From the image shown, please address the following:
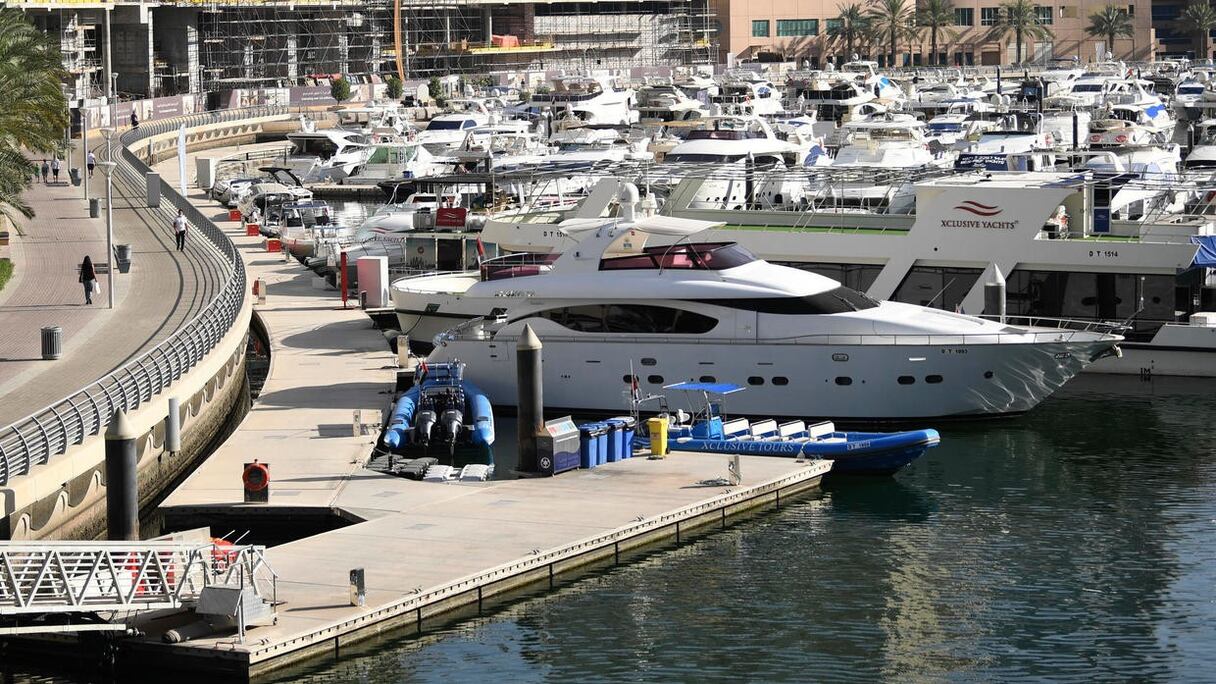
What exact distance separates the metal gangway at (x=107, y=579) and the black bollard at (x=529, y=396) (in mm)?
8757

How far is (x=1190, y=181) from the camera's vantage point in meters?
49.0

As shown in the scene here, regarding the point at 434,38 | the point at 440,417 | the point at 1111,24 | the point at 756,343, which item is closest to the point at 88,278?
the point at 440,417

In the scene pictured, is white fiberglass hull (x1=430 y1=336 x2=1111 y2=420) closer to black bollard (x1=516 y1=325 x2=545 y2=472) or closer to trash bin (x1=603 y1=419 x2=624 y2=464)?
trash bin (x1=603 y1=419 x2=624 y2=464)

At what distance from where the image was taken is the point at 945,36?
17175cm

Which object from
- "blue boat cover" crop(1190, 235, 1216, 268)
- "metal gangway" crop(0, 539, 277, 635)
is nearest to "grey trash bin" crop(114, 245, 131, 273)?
"blue boat cover" crop(1190, 235, 1216, 268)

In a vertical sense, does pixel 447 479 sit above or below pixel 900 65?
below

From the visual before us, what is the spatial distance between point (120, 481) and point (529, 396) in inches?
341

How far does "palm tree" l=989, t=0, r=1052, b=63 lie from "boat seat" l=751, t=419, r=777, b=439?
433 feet

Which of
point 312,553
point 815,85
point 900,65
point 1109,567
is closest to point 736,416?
point 1109,567

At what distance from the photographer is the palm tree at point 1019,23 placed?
163 metres

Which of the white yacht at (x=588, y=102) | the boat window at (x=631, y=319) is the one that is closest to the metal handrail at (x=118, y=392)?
the boat window at (x=631, y=319)

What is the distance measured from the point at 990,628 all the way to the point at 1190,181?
2499 centimetres

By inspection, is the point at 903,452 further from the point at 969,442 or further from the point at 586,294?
the point at 586,294

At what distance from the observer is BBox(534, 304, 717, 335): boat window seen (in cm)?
3944
